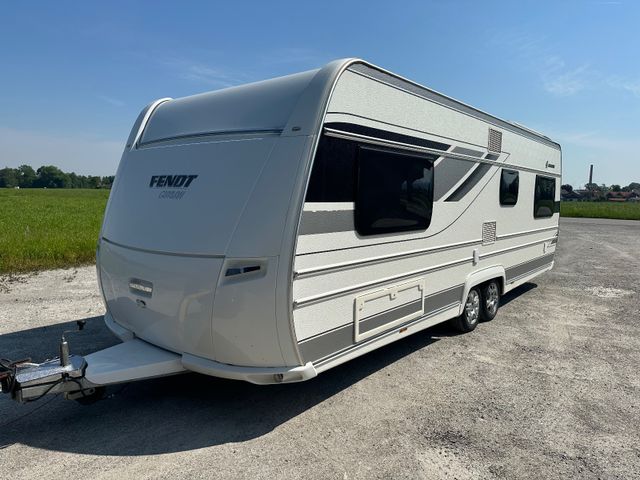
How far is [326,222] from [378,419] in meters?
1.66

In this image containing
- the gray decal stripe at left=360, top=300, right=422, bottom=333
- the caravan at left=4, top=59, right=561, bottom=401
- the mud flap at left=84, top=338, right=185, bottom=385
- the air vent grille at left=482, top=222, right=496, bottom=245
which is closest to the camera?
the caravan at left=4, top=59, right=561, bottom=401

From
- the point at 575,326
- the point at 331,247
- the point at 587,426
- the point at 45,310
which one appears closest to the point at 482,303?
the point at 575,326

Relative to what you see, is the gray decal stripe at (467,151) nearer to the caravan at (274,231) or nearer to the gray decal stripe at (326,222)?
the caravan at (274,231)

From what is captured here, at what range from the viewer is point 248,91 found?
3826 millimetres

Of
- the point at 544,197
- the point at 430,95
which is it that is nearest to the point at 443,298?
the point at 430,95

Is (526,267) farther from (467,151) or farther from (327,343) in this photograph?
(327,343)

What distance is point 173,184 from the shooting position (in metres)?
3.76

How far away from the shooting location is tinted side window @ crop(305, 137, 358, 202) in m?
3.27

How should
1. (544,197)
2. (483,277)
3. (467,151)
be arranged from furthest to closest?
1. (544,197)
2. (483,277)
3. (467,151)

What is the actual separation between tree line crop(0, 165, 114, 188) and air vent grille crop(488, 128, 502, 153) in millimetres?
107343

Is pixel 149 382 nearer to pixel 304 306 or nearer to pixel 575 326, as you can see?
pixel 304 306

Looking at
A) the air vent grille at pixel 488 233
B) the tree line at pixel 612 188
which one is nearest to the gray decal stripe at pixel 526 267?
the air vent grille at pixel 488 233

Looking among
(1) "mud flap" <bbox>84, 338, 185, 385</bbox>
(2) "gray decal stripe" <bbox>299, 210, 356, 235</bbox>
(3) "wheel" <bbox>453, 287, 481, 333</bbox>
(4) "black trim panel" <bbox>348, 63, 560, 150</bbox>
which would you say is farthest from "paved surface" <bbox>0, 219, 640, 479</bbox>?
(4) "black trim panel" <bbox>348, 63, 560, 150</bbox>

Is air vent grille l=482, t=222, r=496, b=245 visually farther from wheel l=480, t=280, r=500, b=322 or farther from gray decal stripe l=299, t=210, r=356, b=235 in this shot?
gray decal stripe l=299, t=210, r=356, b=235
